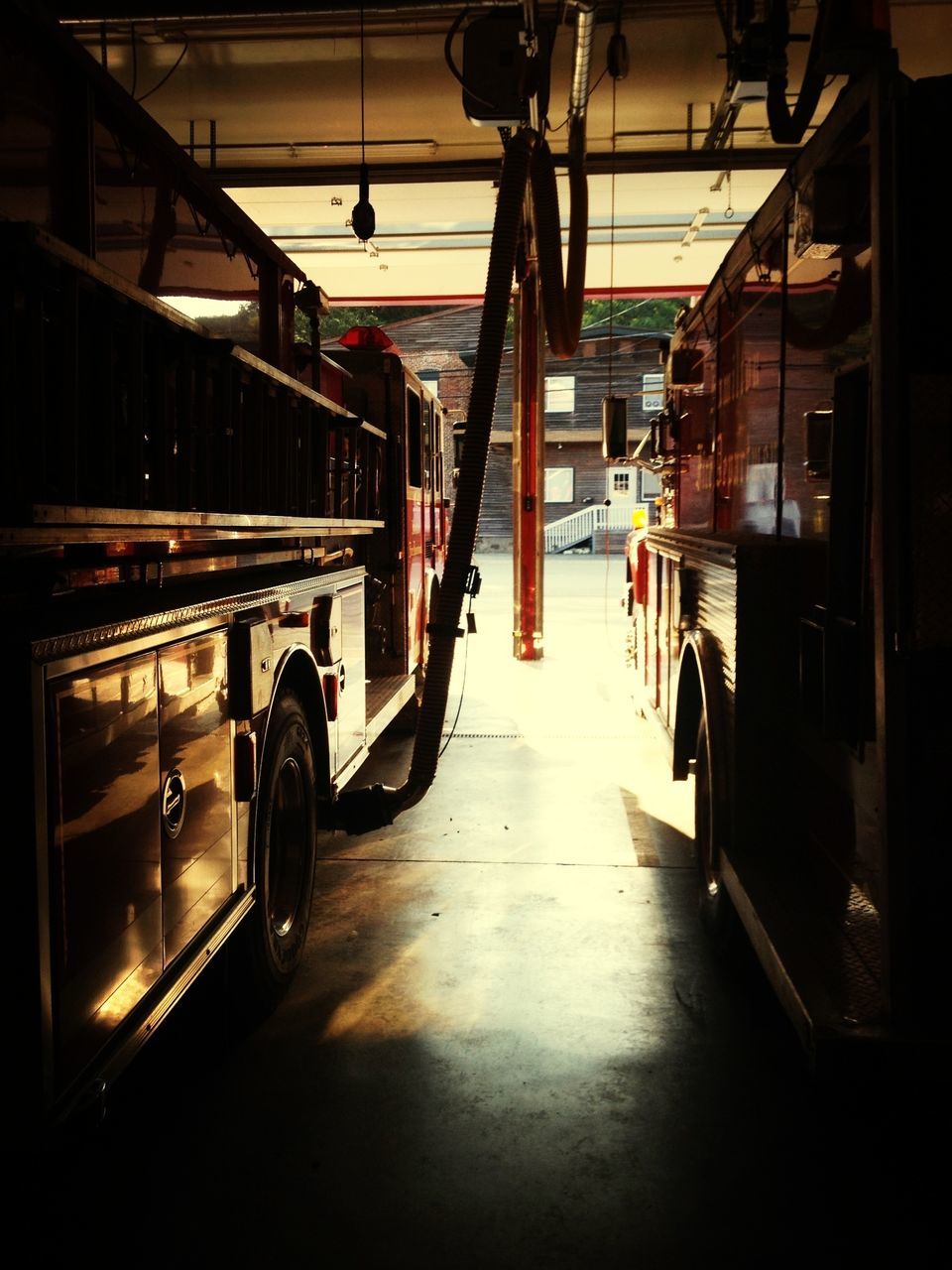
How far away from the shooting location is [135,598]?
263cm

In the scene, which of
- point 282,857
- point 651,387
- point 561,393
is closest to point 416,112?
point 282,857

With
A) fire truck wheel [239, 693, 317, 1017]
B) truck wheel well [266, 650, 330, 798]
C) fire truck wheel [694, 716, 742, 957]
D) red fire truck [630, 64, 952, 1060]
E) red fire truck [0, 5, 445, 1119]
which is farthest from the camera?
fire truck wheel [694, 716, 742, 957]

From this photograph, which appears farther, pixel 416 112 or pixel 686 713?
pixel 416 112

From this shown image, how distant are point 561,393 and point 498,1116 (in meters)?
36.8

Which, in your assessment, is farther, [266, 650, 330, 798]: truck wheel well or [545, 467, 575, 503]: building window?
[545, 467, 575, 503]: building window

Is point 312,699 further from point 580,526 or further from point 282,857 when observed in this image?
point 580,526

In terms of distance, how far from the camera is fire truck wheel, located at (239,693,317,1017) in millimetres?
3424

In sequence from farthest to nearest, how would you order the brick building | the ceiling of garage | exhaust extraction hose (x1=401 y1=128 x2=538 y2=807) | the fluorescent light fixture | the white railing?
the white railing → the brick building → the ceiling of garage → the fluorescent light fixture → exhaust extraction hose (x1=401 y1=128 x2=538 y2=807)

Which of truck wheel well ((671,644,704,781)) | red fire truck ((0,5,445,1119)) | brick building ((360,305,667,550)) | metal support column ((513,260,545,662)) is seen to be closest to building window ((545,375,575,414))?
brick building ((360,305,667,550))

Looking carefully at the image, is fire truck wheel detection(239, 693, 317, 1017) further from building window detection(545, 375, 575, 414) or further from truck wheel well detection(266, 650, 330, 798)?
building window detection(545, 375, 575, 414)

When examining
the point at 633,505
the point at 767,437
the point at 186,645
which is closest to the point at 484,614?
the point at 767,437

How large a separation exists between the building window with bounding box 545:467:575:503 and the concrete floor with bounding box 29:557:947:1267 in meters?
34.5

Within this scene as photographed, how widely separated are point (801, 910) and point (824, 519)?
110 centimetres

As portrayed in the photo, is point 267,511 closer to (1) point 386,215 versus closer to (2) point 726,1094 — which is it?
(2) point 726,1094
